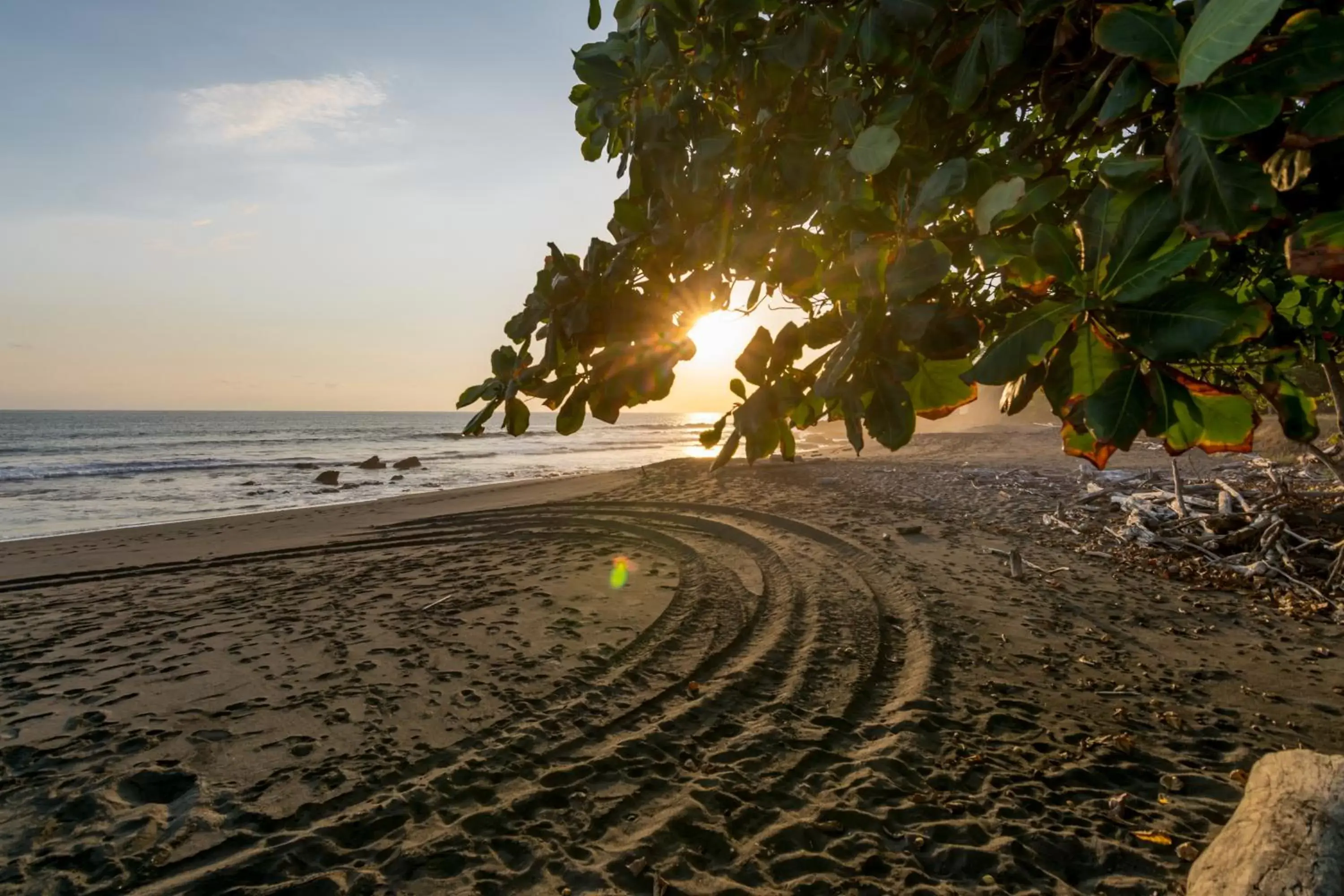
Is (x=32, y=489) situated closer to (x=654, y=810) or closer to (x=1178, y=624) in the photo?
(x=654, y=810)

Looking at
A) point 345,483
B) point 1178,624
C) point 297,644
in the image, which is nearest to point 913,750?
point 1178,624

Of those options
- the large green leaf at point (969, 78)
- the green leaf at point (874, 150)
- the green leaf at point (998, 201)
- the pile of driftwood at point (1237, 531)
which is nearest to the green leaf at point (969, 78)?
the large green leaf at point (969, 78)

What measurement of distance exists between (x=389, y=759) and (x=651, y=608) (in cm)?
259

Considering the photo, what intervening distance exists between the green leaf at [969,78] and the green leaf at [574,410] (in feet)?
3.46

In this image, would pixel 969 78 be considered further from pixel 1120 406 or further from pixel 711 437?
pixel 711 437

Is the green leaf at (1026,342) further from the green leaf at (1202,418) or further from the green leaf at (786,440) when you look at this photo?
the green leaf at (786,440)

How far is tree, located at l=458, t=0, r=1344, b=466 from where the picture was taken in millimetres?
910

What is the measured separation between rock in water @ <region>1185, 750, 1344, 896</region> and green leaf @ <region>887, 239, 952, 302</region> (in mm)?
2191

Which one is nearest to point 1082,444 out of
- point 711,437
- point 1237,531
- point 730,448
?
point 730,448

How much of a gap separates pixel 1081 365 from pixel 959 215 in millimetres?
762

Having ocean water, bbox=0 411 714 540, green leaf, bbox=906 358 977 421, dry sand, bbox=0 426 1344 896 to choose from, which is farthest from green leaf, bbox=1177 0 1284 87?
ocean water, bbox=0 411 714 540

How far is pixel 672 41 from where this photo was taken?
Answer: 1.50 metres

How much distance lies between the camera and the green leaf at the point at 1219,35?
0.69m

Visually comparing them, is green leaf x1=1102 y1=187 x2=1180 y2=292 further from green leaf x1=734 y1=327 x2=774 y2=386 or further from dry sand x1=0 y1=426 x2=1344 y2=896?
dry sand x1=0 y1=426 x2=1344 y2=896
